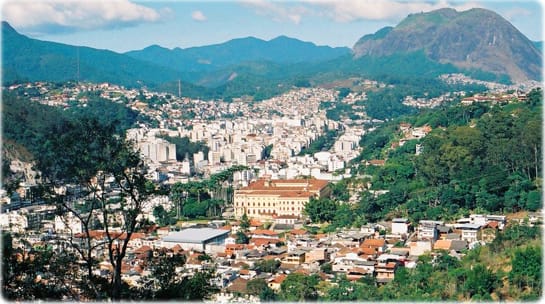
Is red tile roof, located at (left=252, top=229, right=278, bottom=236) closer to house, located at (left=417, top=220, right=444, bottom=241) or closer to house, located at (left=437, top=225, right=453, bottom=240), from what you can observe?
house, located at (left=417, top=220, right=444, bottom=241)

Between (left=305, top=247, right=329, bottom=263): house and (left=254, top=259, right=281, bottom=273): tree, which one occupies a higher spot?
(left=305, top=247, right=329, bottom=263): house

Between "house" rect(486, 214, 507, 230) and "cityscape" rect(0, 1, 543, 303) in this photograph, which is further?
"house" rect(486, 214, 507, 230)

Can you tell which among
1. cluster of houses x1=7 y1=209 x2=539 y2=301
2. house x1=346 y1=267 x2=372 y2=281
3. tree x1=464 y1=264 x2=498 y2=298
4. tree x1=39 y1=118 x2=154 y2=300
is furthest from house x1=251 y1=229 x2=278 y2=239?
tree x1=39 y1=118 x2=154 y2=300

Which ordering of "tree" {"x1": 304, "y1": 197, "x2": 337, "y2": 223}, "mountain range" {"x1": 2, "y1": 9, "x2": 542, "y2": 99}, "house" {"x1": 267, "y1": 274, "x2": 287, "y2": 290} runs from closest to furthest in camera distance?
"house" {"x1": 267, "y1": 274, "x2": 287, "y2": 290} < "tree" {"x1": 304, "y1": 197, "x2": 337, "y2": 223} < "mountain range" {"x1": 2, "y1": 9, "x2": 542, "y2": 99}

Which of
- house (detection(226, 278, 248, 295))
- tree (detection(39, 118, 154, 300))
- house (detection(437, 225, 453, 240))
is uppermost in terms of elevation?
tree (detection(39, 118, 154, 300))

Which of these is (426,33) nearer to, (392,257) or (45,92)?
(45,92)

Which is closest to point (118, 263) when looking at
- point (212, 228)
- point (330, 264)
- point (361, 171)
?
point (330, 264)

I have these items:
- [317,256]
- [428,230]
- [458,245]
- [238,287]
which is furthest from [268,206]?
[238,287]

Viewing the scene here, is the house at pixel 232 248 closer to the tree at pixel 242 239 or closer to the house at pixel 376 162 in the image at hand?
the tree at pixel 242 239

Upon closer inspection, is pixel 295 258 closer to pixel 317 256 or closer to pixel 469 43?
pixel 317 256
